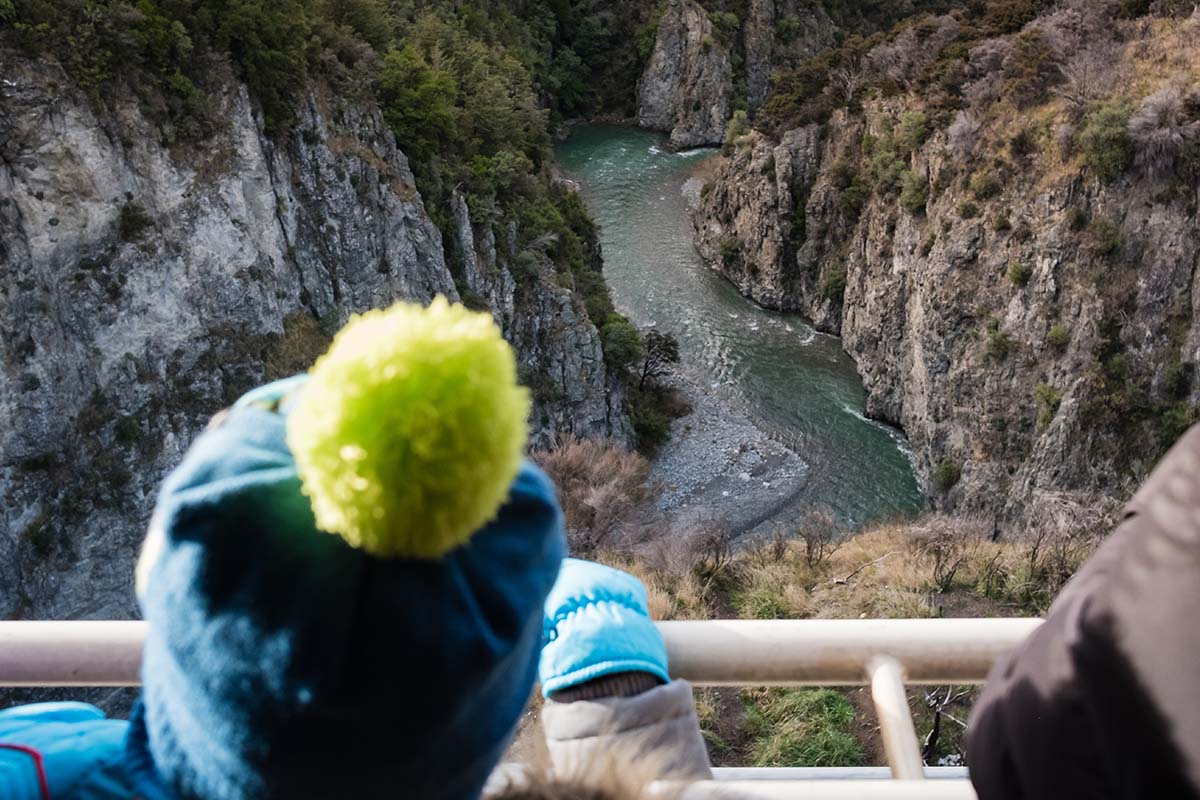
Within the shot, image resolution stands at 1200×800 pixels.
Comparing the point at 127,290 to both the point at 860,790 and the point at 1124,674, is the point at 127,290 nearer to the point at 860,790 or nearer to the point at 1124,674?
the point at 860,790

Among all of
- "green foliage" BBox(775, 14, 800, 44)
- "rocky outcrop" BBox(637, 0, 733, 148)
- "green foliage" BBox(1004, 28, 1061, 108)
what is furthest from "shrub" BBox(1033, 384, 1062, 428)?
"green foliage" BBox(775, 14, 800, 44)

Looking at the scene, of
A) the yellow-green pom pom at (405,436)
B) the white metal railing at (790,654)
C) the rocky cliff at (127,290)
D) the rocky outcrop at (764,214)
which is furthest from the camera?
the rocky outcrop at (764,214)

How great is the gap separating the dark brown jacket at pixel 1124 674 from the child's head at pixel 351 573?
28.7 inches

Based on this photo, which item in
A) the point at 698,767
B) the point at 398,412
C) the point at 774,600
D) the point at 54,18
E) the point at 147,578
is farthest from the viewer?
the point at 54,18

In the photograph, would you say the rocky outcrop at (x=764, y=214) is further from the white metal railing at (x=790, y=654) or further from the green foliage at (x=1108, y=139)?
the white metal railing at (x=790, y=654)

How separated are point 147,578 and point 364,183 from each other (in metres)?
20.3

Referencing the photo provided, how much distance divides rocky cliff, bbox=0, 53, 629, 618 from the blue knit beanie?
16179mm

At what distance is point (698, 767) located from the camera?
170 cm

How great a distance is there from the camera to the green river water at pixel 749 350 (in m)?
23.8

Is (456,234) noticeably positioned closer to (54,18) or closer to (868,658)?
(54,18)

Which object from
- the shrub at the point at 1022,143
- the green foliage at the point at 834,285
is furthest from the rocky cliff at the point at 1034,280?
the green foliage at the point at 834,285

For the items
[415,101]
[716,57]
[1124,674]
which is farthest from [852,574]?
[716,57]

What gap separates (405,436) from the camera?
943 mm

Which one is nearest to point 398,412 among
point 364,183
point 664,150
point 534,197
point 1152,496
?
point 1152,496
